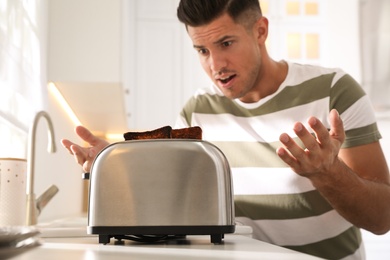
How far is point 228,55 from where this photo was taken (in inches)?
66.1

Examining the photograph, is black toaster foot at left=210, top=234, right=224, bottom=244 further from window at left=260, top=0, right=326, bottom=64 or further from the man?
window at left=260, top=0, right=326, bottom=64

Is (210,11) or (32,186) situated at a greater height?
(210,11)

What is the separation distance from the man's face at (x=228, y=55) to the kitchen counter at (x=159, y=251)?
0.88 m

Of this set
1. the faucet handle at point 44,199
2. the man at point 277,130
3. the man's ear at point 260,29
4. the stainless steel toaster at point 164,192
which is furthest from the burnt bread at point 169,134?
the man's ear at point 260,29

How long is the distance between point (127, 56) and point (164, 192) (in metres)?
2.07

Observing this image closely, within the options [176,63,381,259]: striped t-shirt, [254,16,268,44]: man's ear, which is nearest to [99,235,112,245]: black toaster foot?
[176,63,381,259]: striped t-shirt

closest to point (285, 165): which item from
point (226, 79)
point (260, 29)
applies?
point (226, 79)

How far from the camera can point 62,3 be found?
226 cm

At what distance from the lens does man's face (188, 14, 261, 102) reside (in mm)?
1653

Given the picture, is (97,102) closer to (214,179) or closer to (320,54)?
(214,179)

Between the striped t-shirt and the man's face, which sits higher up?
the man's face

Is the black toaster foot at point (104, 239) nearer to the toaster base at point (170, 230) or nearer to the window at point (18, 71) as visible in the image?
the toaster base at point (170, 230)

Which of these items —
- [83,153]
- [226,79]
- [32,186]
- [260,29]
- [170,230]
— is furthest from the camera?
[260,29]

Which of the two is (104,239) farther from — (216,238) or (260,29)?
(260,29)
